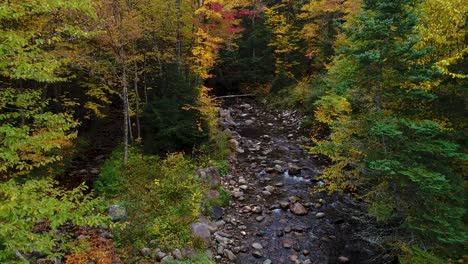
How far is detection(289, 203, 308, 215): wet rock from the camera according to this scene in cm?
1419

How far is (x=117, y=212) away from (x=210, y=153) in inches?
259

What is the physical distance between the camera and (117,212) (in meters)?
11.5

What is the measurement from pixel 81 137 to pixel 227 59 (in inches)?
779

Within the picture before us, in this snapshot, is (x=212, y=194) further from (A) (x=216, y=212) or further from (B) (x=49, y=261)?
(B) (x=49, y=261)

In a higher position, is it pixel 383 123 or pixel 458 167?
pixel 383 123

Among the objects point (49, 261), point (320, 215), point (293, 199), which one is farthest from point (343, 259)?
point (49, 261)

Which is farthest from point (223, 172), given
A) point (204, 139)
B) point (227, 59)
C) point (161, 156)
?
point (227, 59)

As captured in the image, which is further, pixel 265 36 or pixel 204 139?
pixel 265 36

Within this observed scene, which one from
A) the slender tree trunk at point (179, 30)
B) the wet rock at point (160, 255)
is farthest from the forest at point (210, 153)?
the slender tree trunk at point (179, 30)

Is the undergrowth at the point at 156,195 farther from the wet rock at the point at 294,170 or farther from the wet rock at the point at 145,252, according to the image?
the wet rock at the point at 294,170

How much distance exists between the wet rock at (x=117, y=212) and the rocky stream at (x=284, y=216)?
3375 millimetres

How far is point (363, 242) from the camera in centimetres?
1210

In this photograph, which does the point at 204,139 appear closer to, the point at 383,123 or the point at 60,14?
Result: the point at 60,14

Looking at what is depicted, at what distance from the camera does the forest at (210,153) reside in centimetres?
768
